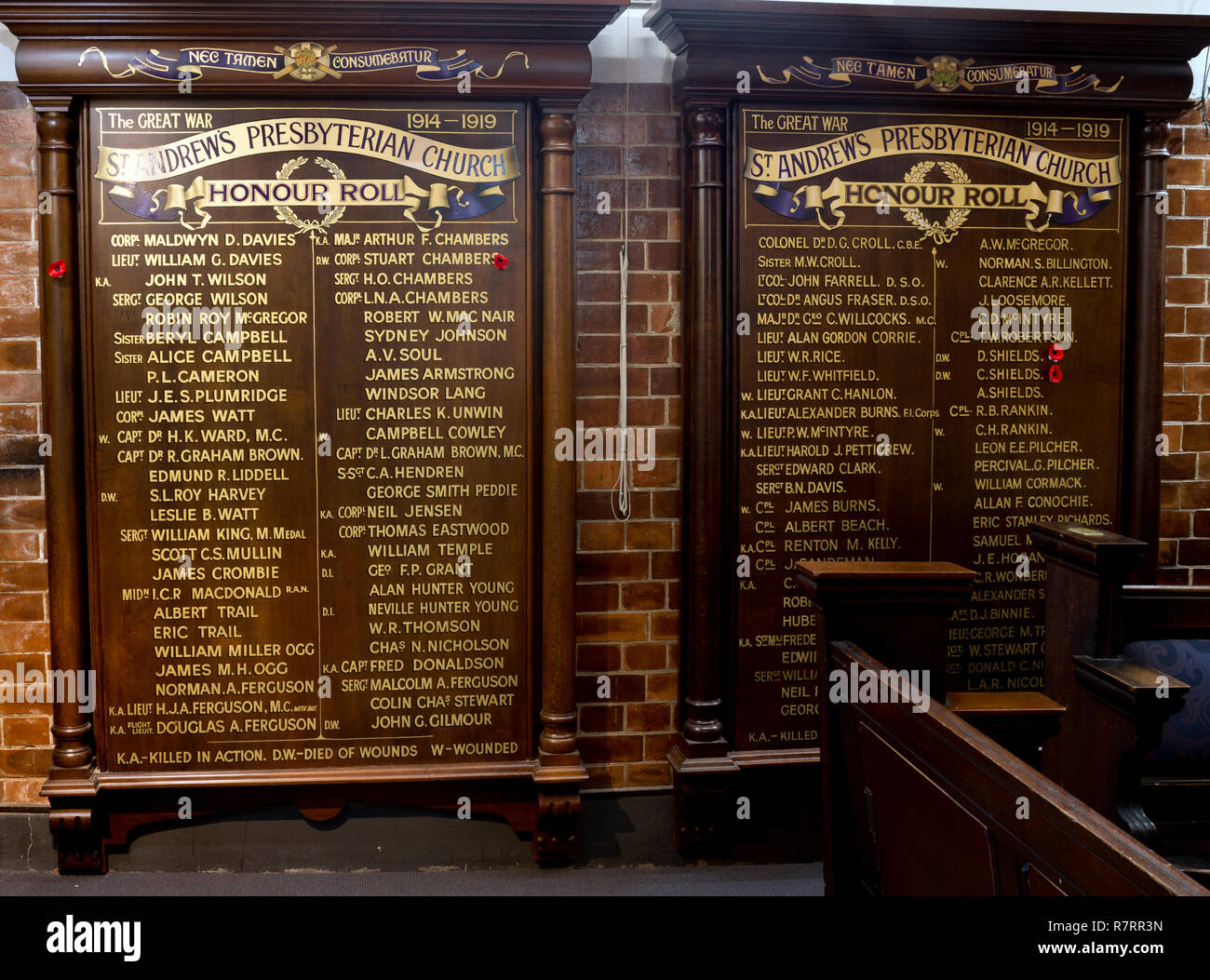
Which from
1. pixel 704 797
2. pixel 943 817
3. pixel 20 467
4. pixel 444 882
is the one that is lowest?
pixel 444 882

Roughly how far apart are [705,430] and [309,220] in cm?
142

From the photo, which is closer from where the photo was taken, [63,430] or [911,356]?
[63,430]

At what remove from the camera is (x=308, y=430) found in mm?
3285

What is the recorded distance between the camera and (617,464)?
3.48m

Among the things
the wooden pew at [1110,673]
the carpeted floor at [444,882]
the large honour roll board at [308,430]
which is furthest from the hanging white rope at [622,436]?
the wooden pew at [1110,673]

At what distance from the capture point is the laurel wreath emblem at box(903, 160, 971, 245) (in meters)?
3.43

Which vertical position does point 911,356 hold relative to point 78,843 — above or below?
above

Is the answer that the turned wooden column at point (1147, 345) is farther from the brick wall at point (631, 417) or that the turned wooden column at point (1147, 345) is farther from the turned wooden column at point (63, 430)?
the turned wooden column at point (63, 430)

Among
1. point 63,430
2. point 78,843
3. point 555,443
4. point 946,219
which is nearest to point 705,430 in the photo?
point 555,443

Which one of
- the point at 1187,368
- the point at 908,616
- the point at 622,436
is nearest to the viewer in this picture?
the point at 908,616

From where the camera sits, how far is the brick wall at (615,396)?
10.9 ft

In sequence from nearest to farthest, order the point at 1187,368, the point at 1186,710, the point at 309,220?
the point at 1186,710
the point at 309,220
the point at 1187,368

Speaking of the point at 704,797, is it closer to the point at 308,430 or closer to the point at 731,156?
the point at 308,430

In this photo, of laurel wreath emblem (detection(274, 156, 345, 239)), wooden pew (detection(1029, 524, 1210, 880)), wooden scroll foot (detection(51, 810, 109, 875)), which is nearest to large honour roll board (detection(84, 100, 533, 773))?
laurel wreath emblem (detection(274, 156, 345, 239))
